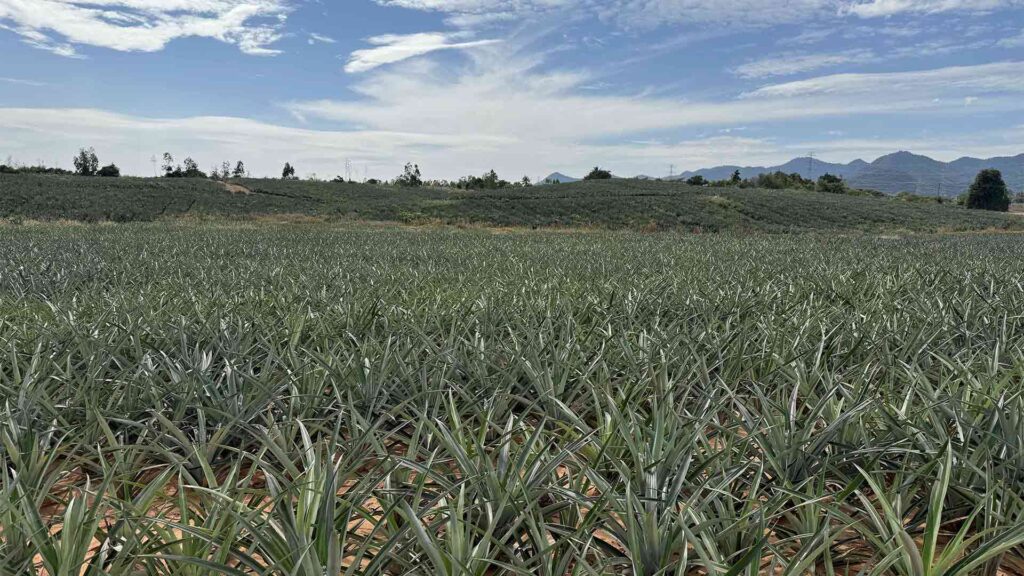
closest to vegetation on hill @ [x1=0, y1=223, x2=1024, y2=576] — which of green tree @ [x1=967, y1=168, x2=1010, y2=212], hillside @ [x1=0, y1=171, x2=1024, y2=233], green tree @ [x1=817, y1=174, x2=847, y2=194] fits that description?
hillside @ [x1=0, y1=171, x2=1024, y2=233]

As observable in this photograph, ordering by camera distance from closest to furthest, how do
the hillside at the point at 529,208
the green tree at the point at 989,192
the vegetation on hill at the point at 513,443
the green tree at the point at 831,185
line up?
1. the vegetation on hill at the point at 513,443
2. the hillside at the point at 529,208
3. the green tree at the point at 989,192
4. the green tree at the point at 831,185

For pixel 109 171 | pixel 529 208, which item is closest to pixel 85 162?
pixel 109 171

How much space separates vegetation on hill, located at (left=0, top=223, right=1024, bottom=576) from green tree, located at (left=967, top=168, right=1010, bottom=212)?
117m

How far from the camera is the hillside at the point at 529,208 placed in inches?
1954

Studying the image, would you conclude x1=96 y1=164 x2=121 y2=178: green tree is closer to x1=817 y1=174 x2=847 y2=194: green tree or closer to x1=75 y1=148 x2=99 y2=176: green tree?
x1=75 y1=148 x2=99 y2=176: green tree

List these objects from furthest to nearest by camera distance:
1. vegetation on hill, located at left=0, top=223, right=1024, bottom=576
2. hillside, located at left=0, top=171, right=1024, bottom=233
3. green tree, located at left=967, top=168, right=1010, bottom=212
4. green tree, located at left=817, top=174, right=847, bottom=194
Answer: green tree, located at left=817, top=174, right=847, bottom=194 → green tree, located at left=967, top=168, right=1010, bottom=212 → hillside, located at left=0, top=171, right=1024, bottom=233 → vegetation on hill, located at left=0, top=223, right=1024, bottom=576

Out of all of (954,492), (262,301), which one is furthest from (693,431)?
(262,301)

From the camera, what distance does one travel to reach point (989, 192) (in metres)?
92.0

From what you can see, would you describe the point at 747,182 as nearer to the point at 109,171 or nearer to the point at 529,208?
the point at 529,208

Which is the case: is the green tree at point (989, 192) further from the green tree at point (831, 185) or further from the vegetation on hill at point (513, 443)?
the vegetation on hill at point (513, 443)

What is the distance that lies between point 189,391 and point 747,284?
22.6 ft

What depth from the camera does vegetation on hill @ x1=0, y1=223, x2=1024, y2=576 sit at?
169cm

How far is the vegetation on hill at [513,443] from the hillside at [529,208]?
142 ft

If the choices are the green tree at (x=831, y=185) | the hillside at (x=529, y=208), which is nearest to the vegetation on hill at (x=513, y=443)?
the hillside at (x=529, y=208)
